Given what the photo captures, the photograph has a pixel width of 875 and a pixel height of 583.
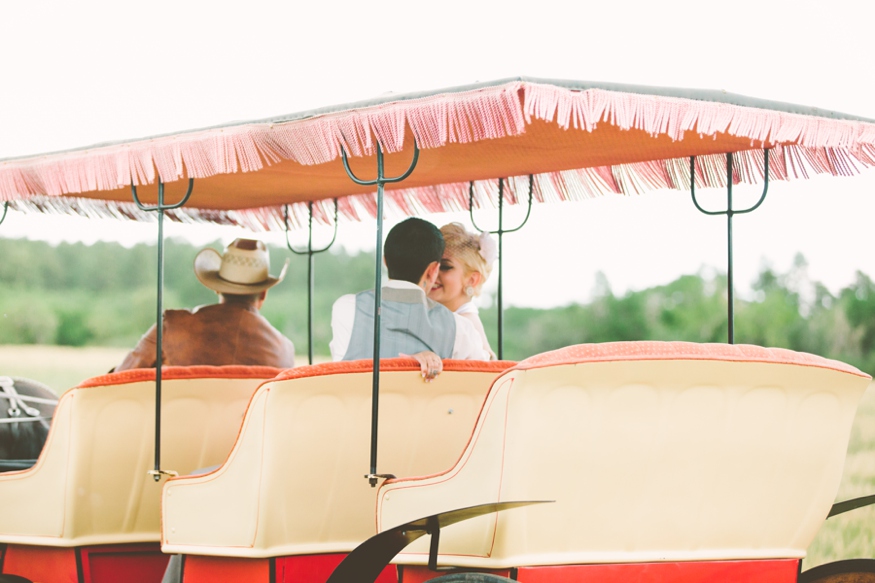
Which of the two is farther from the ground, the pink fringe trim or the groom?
the pink fringe trim

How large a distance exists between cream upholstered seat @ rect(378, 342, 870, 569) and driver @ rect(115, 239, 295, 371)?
2256 millimetres

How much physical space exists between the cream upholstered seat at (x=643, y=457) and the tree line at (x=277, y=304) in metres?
16.7

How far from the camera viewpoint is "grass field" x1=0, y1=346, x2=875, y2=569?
10883 mm

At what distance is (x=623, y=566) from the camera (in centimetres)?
283

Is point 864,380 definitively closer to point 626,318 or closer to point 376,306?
point 376,306

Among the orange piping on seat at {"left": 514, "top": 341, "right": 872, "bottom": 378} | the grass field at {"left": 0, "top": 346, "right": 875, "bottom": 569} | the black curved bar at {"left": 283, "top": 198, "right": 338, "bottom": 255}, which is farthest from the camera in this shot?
the grass field at {"left": 0, "top": 346, "right": 875, "bottom": 569}

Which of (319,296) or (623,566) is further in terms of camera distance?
(319,296)

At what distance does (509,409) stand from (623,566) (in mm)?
614

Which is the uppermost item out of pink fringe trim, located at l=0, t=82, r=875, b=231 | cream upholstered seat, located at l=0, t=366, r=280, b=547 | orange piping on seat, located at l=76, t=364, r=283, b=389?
pink fringe trim, located at l=0, t=82, r=875, b=231

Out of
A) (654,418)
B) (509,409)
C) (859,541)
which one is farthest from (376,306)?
(859,541)

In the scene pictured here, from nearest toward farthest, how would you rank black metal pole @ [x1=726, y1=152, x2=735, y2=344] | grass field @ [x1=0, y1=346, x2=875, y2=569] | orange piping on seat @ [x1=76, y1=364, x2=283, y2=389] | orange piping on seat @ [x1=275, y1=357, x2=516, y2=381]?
1. orange piping on seat @ [x1=275, y1=357, x2=516, y2=381]
2. orange piping on seat @ [x1=76, y1=364, x2=283, y2=389]
3. black metal pole @ [x1=726, y1=152, x2=735, y2=344]
4. grass field @ [x1=0, y1=346, x2=875, y2=569]

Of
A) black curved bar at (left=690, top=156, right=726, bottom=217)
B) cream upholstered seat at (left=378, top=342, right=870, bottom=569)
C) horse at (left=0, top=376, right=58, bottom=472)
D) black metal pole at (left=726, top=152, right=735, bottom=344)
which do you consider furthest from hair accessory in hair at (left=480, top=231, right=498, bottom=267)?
horse at (left=0, top=376, right=58, bottom=472)

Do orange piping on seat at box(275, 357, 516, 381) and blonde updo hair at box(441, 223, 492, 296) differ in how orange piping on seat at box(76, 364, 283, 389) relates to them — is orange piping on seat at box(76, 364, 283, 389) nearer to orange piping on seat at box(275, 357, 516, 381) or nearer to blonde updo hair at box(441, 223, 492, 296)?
orange piping on seat at box(275, 357, 516, 381)

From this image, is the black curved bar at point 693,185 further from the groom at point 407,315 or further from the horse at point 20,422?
the horse at point 20,422
